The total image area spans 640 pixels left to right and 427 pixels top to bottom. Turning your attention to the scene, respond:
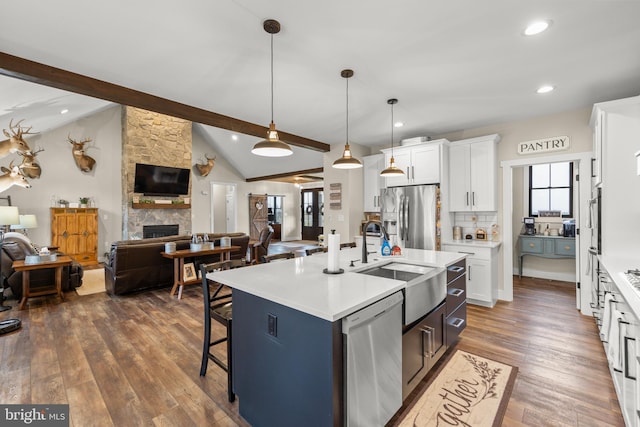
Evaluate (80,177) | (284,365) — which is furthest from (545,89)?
(80,177)

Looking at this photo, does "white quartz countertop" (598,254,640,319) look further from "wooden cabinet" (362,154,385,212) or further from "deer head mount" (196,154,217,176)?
"deer head mount" (196,154,217,176)

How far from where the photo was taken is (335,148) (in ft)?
18.4

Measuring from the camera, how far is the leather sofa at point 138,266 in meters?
4.37

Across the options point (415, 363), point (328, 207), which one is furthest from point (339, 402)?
point (328, 207)

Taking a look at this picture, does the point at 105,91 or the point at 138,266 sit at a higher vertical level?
the point at 105,91

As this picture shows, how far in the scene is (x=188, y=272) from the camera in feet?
15.4

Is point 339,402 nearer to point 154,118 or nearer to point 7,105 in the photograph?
point 7,105

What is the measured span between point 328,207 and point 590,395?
4.29m

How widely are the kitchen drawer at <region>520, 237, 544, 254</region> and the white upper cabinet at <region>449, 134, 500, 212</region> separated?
1724 mm

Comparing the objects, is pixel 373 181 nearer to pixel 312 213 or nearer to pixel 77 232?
pixel 77 232

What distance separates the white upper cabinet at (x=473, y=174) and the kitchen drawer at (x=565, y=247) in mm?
1851

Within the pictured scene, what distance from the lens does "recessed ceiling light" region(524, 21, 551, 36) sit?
2062mm

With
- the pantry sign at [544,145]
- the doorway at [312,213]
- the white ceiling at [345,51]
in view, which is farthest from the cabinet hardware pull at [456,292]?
the doorway at [312,213]

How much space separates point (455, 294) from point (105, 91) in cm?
395
